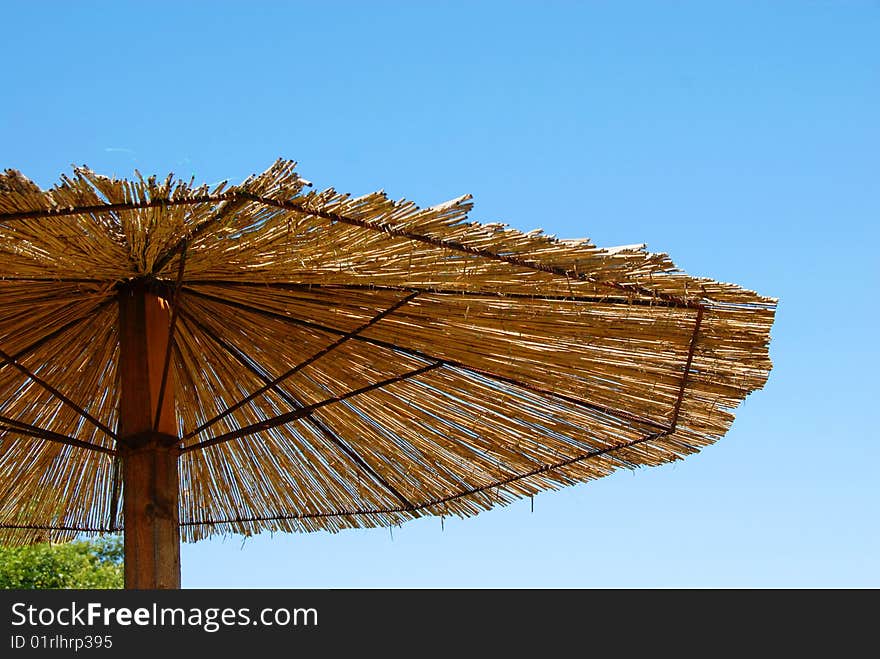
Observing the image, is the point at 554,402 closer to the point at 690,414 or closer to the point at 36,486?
the point at 690,414

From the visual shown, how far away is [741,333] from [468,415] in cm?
119

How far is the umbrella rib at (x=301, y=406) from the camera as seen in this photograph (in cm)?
402

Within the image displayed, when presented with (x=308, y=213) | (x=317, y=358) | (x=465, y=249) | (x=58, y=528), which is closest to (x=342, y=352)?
(x=317, y=358)

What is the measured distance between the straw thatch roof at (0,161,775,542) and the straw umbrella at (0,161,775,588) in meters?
0.01

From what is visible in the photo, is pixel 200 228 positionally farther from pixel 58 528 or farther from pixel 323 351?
pixel 58 528

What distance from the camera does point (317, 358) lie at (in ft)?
12.2

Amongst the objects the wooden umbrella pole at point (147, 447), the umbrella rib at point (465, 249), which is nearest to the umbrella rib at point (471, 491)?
the umbrella rib at point (465, 249)

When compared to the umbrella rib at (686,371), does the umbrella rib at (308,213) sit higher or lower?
higher

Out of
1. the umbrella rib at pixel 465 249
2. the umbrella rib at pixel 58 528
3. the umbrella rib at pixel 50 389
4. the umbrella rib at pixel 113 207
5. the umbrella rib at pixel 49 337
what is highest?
the umbrella rib at pixel 49 337

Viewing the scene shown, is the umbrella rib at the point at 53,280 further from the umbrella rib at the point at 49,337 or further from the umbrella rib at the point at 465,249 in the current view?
the umbrella rib at the point at 465,249

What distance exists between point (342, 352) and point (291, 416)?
538 mm
